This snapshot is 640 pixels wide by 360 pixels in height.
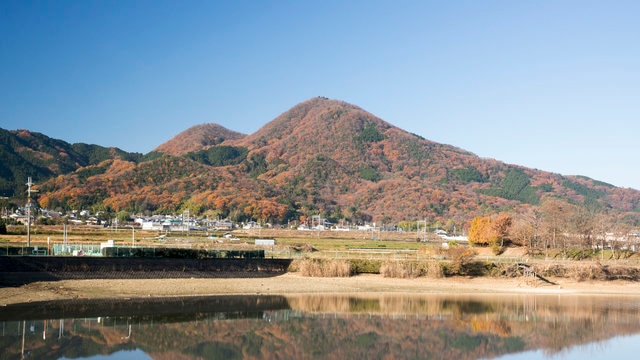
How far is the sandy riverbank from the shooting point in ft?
120

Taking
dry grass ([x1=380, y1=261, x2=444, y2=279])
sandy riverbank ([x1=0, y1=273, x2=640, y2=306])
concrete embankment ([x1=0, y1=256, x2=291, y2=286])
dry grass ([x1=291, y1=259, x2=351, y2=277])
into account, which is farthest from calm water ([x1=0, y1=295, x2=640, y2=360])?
dry grass ([x1=291, y1=259, x2=351, y2=277])

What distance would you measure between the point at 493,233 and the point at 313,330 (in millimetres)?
40481

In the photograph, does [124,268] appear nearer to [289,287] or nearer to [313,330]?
[289,287]

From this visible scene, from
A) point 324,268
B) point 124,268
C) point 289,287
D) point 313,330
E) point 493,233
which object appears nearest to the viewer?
point 313,330

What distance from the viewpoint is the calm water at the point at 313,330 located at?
995 inches

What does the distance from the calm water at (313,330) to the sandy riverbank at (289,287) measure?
239 cm

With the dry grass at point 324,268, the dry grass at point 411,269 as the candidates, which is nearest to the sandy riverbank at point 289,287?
the dry grass at point 411,269

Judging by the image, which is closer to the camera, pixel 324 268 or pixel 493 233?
pixel 324 268

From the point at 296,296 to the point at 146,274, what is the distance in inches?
422

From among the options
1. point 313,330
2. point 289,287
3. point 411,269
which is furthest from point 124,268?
point 411,269

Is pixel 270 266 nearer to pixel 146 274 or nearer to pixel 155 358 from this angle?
pixel 146 274

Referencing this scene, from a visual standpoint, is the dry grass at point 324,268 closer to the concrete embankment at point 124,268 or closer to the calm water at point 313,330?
the concrete embankment at point 124,268

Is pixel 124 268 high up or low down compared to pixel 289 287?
up

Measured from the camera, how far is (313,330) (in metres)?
29.6
